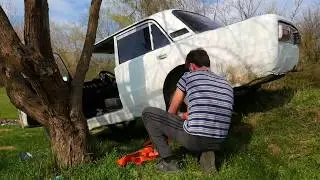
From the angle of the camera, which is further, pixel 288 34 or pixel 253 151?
pixel 288 34

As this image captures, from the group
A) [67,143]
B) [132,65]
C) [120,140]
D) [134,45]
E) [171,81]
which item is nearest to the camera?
[67,143]

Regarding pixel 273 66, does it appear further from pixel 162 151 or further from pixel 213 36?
pixel 162 151

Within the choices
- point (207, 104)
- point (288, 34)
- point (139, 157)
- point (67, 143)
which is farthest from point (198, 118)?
point (288, 34)

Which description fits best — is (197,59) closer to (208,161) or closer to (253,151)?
(208,161)

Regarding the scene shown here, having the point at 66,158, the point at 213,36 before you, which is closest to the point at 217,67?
the point at 213,36

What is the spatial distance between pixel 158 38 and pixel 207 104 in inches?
115

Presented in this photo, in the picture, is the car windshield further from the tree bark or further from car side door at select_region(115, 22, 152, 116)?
the tree bark

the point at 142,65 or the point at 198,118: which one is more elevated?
the point at 142,65

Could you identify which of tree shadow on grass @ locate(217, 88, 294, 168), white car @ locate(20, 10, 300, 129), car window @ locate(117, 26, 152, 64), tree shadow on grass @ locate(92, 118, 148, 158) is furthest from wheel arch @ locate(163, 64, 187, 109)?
tree shadow on grass @ locate(217, 88, 294, 168)

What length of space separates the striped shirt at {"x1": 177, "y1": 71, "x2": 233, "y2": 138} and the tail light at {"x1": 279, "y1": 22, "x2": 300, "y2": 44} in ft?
6.22

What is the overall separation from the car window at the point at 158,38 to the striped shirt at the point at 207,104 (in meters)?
2.49

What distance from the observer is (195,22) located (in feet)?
26.5

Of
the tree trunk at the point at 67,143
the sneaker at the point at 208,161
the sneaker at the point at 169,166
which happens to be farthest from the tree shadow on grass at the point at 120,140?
the sneaker at the point at 208,161

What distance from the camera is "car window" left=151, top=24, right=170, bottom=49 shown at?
7875 mm
